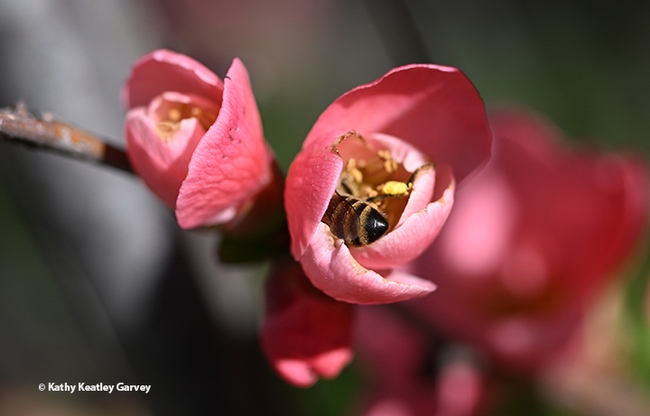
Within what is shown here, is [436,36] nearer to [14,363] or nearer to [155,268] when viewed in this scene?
[155,268]

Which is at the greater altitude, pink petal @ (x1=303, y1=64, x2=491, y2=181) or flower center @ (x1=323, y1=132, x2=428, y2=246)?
pink petal @ (x1=303, y1=64, x2=491, y2=181)

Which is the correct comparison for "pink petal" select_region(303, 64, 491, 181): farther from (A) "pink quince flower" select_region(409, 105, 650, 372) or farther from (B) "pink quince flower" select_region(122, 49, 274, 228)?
(A) "pink quince flower" select_region(409, 105, 650, 372)

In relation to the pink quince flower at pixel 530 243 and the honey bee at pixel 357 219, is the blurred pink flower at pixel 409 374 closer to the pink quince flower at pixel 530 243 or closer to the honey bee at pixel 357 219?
the pink quince flower at pixel 530 243

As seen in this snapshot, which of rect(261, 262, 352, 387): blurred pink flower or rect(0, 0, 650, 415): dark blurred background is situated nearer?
rect(261, 262, 352, 387): blurred pink flower

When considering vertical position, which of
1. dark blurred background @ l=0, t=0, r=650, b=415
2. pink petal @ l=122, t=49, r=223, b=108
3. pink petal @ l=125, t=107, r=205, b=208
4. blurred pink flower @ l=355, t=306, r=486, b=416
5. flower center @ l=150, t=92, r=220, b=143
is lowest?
blurred pink flower @ l=355, t=306, r=486, b=416

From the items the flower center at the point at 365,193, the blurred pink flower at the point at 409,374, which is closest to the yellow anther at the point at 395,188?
the flower center at the point at 365,193

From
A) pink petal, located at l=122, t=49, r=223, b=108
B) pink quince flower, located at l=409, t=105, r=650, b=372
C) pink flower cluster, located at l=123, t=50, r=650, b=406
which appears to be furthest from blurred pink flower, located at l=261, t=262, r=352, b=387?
pink quince flower, located at l=409, t=105, r=650, b=372

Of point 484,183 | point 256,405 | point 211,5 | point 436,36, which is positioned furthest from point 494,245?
point 211,5

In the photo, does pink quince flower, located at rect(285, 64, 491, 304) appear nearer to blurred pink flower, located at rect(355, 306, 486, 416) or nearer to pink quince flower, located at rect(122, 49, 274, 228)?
pink quince flower, located at rect(122, 49, 274, 228)
